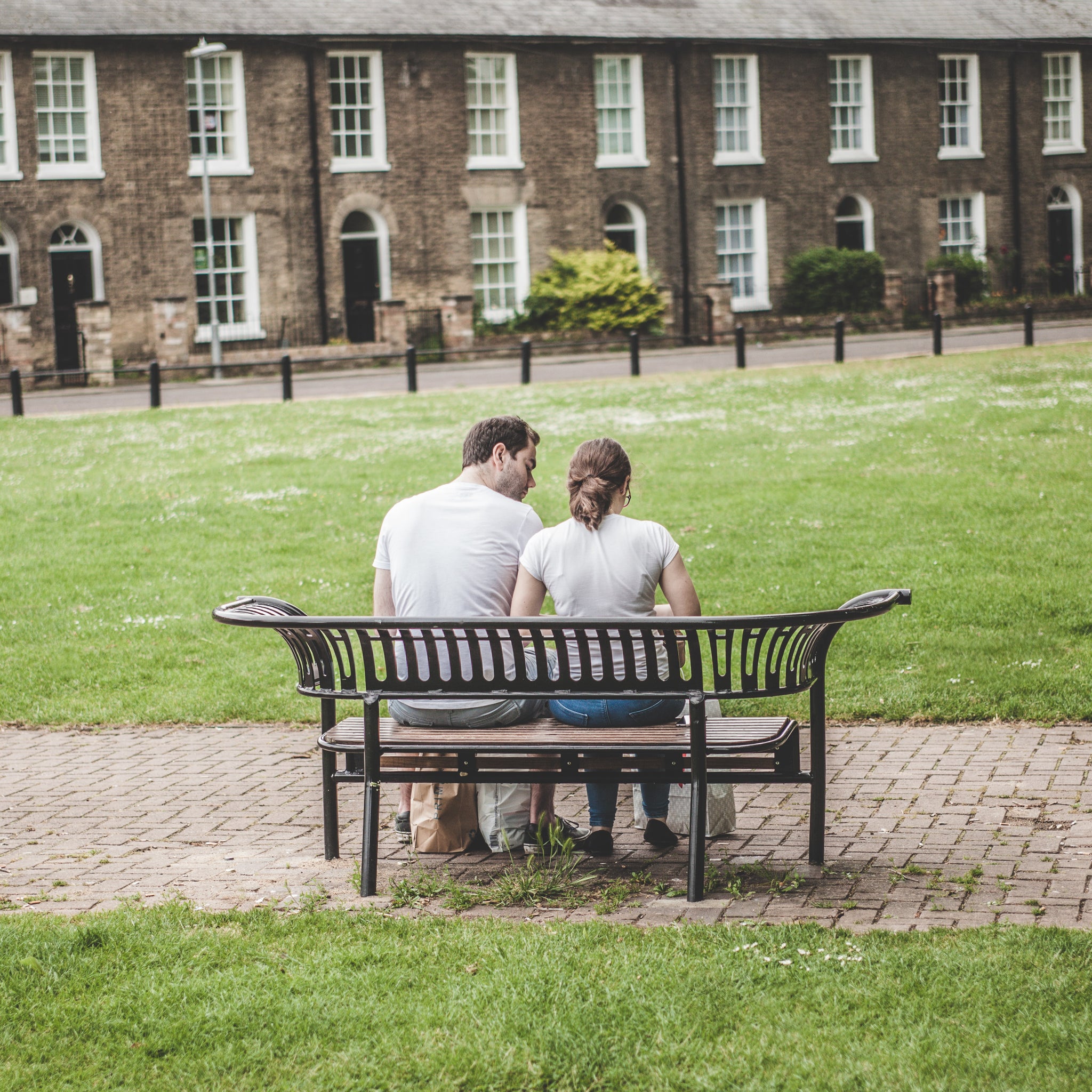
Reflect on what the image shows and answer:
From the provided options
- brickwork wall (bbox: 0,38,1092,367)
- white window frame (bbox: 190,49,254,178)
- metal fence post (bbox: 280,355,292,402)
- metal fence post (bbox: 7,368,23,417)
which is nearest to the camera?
metal fence post (bbox: 7,368,23,417)

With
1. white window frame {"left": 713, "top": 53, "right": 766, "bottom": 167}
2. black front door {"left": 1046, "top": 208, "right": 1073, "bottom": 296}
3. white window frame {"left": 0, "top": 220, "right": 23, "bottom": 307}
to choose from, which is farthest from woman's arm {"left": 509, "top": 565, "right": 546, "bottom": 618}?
black front door {"left": 1046, "top": 208, "right": 1073, "bottom": 296}

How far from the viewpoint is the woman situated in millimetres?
5336

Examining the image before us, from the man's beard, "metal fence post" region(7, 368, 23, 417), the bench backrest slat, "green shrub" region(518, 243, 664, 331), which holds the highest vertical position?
"green shrub" region(518, 243, 664, 331)

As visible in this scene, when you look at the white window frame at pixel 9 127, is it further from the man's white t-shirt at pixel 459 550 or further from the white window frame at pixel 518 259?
the man's white t-shirt at pixel 459 550

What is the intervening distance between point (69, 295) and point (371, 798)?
97.3 feet

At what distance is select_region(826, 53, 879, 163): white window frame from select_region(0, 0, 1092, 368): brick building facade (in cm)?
6

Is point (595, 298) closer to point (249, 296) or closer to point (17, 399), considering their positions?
point (249, 296)

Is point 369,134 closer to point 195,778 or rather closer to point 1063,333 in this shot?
point 1063,333

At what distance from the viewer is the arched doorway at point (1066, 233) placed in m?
44.5

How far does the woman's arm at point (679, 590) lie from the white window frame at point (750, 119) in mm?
35284

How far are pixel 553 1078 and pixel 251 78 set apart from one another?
33.0 m

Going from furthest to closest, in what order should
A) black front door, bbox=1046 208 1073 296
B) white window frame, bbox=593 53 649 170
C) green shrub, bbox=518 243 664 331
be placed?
black front door, bbox=1046 208 1073 296 < white window frame, bbox=593 53 649 170 < green shrub, bbox=518 243 664 331

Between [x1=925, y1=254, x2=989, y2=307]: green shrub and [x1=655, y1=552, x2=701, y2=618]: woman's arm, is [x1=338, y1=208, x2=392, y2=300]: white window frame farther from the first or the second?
[x1=655, y1=552, x2=701, y2=618]: woman's arm

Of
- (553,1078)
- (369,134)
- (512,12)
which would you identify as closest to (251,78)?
(369,134)
